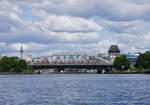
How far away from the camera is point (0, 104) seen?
63969 mm

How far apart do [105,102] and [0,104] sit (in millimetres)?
11087

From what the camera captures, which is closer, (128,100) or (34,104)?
(34,104)

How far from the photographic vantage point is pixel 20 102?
66.6 m

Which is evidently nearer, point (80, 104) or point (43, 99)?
point (80, 104)

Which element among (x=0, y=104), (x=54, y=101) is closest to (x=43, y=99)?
(x=54, y=101)

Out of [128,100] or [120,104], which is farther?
[128,100]

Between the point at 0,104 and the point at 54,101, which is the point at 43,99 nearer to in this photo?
the point at 54,101

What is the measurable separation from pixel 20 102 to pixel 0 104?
318 cm

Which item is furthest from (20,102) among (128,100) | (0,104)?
(128,100)

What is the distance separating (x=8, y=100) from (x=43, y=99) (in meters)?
4.21

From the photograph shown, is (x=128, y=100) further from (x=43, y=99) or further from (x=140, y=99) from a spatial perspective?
(x=43, y=99)

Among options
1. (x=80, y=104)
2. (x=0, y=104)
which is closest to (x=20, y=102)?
(x=0, y=104)

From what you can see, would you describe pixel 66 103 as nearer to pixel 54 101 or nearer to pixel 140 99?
pixel 54 101

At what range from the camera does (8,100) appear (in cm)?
7000
